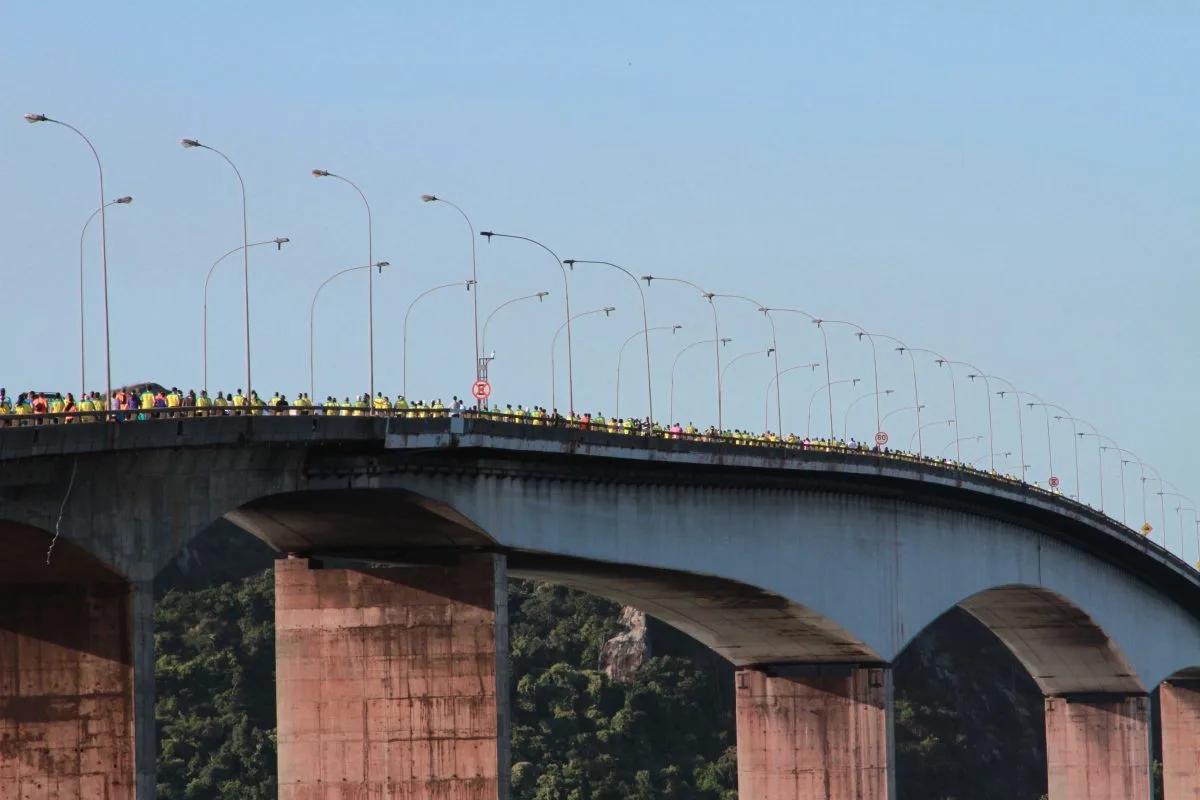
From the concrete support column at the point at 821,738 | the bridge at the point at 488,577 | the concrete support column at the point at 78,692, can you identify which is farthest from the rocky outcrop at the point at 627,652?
the concrete support column at the point at 78,692

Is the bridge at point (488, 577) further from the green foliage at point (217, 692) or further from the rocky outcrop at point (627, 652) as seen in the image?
the green foliage at point (217, 692)

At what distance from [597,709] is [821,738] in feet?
129

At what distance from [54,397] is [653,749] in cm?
7770

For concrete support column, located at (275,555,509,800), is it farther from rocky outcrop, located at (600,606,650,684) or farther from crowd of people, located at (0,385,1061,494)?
rocky outcrop, located at (600,606,650,684)

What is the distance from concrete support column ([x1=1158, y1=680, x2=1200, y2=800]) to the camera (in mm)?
124125

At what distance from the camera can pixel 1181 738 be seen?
12631cm

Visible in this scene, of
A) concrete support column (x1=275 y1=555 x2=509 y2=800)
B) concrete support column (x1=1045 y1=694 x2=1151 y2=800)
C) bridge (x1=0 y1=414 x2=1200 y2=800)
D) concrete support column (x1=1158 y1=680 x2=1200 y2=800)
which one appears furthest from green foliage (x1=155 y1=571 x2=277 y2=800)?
concrete support column (x1=275 y1=555 x2=509 y2=800)

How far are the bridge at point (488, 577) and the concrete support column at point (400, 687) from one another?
0.07m

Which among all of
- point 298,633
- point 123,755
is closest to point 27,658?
point 123,755

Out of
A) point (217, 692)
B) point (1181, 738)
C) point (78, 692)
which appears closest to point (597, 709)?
point (217, 692)

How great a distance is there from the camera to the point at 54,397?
172ft

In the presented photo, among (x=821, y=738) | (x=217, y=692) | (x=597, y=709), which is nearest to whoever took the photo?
(x=821, y=738)

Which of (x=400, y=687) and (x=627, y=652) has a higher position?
(x=627, y=652)

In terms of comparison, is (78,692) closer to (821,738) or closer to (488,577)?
(488,577)
